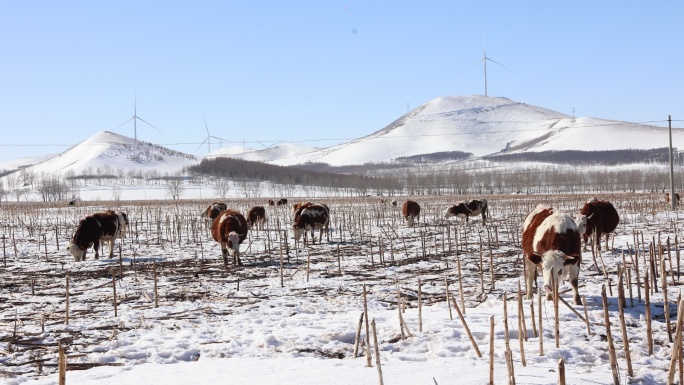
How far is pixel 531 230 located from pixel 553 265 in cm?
155

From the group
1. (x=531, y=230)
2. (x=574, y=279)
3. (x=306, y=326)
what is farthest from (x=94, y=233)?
(x=574, y=279)

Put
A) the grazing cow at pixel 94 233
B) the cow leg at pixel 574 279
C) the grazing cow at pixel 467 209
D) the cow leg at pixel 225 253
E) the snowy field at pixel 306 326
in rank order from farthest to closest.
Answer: the grazing cow at pixel 467 209, the grazing cow at pixel 94 233, the cow leg at pixel 225 253, the cow leg at pixel 574 279, the snowy field at pixel 306 326

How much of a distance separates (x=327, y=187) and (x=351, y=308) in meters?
137

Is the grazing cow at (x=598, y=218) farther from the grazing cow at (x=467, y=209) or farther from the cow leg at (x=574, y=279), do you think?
the grazing cow at (x=467, y=209)

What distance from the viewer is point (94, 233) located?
16734 millimetres

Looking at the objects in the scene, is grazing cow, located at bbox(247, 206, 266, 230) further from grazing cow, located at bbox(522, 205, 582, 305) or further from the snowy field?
grazing cow, located at bbox(522, 205, 582, 305)

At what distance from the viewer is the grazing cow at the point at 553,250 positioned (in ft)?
28.5

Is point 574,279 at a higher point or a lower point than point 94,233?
lower

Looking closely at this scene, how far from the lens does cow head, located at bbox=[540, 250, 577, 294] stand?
859cm

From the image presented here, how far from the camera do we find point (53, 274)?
44.1 ft

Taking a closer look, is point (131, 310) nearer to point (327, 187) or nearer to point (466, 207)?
point (466, 207)

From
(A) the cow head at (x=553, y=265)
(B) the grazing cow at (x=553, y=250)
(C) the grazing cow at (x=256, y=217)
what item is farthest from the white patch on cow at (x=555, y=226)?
(C) the grazing cow at (x=256, y=217)

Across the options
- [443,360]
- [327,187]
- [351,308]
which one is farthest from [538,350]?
[327,187]

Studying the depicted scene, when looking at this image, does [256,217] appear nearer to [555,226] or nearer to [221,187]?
[555,226]
